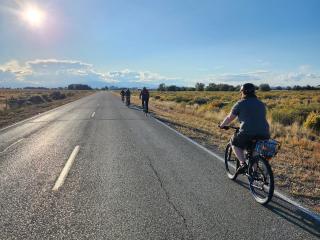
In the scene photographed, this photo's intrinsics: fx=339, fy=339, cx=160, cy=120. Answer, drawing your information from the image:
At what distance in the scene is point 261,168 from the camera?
220 inches

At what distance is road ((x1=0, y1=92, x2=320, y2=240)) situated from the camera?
4355 mm

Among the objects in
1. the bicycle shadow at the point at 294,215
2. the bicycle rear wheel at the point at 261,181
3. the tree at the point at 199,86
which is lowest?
the tree at the point at 199,86

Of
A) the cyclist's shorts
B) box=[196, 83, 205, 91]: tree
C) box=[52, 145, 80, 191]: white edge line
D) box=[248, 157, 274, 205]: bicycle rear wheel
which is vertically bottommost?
box=[196, 83, 205, 91]: tree

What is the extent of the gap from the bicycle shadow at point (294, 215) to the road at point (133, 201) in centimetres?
1

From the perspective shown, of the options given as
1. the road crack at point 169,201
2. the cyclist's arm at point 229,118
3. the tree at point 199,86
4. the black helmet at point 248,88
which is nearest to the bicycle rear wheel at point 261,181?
the cyclist's arm at point 229,118

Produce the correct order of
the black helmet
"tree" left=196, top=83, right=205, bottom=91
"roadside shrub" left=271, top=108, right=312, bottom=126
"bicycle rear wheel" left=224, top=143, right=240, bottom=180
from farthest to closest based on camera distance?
1. "tree" left=196, top=83, right=205, bottom=91
2. "roadside shrub" left=271, top=108, right=312, bottom=126
3. "bicycle rear wheel" left=224, top=143, right=240, bottom=180
4. the black helmet

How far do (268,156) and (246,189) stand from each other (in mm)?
1053

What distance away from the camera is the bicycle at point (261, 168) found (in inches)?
211

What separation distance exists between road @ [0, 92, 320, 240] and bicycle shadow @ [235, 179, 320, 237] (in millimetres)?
14

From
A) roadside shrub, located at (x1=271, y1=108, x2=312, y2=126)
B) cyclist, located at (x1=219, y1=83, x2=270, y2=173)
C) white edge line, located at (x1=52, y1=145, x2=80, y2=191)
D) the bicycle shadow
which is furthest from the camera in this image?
roadside shrub, located at (x1=271, y1=108, x2=312, y2=126)

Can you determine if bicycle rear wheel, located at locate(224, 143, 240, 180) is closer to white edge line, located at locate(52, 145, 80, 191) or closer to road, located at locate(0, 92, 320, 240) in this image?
road, located at locate(0, 92, 320, 240)

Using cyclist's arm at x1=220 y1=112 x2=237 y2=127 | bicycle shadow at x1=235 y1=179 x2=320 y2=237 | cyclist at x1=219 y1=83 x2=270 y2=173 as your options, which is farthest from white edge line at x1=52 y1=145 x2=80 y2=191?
bicycle shadow at x1=235 y1=179 x2=320 y2=237

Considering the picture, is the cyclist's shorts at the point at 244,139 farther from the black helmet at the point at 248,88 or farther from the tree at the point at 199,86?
the tree at the point at 199,86

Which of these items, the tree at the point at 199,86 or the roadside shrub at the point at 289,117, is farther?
the tree at the point at 199,86
